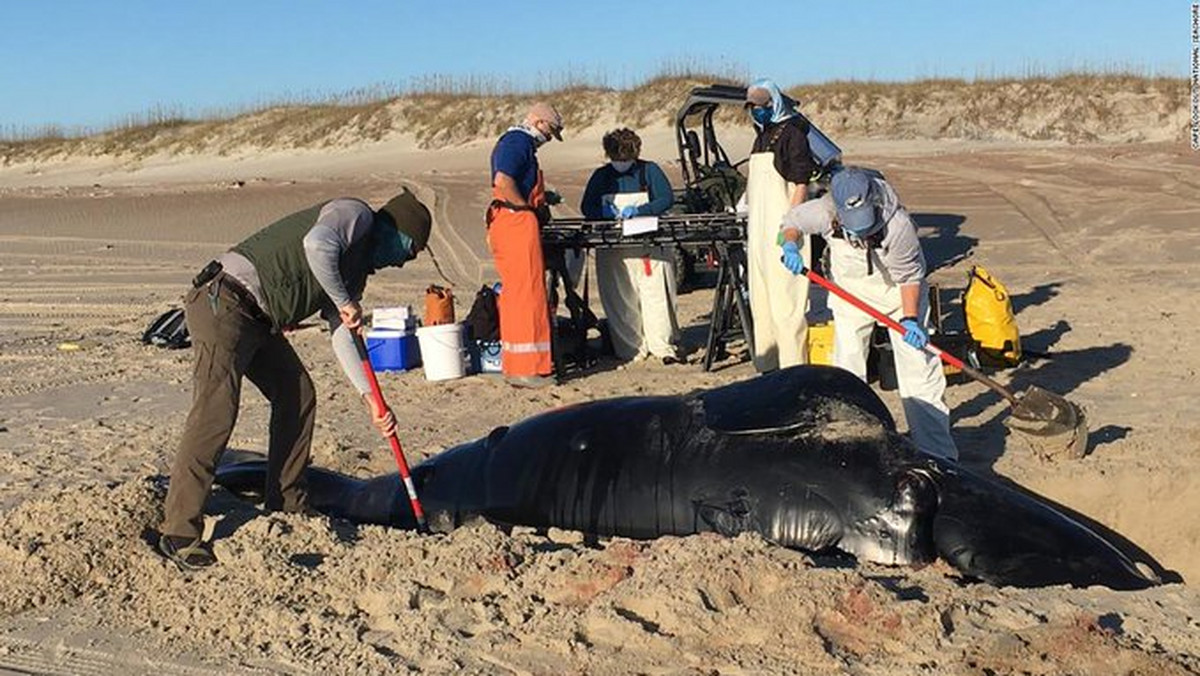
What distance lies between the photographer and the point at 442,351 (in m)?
10.7

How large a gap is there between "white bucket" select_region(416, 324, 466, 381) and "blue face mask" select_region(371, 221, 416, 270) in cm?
463

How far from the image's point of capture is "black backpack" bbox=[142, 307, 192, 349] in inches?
500

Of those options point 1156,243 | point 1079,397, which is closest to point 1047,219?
point 1156,243

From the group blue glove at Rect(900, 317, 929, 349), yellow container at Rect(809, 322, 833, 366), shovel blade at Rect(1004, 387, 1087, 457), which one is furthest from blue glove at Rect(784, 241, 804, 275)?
yellow container at Rect(809, 322, 833, 366)

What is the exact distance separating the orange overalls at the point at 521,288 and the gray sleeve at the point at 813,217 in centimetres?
300

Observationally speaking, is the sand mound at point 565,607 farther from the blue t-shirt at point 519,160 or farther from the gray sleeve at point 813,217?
the blue t-shirt at point 519,160

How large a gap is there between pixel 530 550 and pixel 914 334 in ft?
8.96

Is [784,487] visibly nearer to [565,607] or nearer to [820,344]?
[565,607]

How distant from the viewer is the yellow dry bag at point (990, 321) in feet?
33.0

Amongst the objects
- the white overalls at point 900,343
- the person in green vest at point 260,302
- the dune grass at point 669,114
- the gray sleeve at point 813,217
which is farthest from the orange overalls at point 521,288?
the dune grass at point 669,114

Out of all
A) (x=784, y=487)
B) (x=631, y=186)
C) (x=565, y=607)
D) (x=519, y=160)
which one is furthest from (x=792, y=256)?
(x=631, y=186)

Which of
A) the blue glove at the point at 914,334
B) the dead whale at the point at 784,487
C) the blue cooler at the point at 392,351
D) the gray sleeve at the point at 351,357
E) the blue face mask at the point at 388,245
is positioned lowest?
the blue cooler at the point at 392,351

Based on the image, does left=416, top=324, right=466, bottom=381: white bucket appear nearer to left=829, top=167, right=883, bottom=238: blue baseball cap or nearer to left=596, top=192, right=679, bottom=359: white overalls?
left=596, top=192, right=679, bottom=359: white overalls

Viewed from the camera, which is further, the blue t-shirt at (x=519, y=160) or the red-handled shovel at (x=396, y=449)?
the blue t-shirt at (x=519, y=160)
